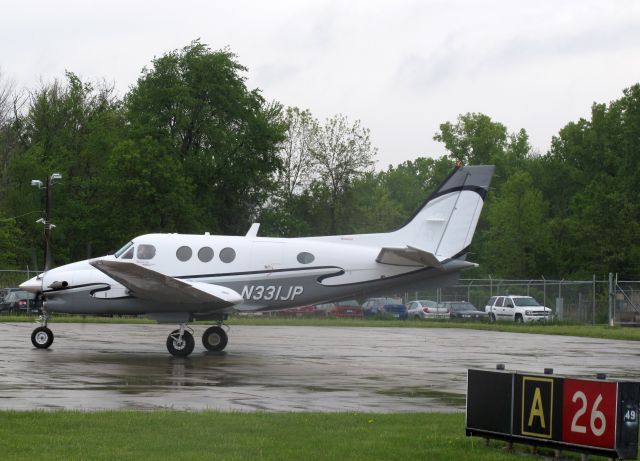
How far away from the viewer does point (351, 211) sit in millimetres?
85062

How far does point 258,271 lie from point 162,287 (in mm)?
2512

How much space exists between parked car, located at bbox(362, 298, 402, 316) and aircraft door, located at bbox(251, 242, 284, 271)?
3132 centimetres

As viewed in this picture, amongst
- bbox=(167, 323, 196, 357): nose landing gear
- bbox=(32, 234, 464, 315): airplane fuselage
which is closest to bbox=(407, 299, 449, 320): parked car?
bbox=(32, 234, 464, 315): airplane fuselage

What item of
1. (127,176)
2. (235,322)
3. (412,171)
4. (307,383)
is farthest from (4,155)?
(412,171)

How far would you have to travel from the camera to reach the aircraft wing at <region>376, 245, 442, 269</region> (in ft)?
81.1

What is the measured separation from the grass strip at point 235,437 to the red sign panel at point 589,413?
67cm

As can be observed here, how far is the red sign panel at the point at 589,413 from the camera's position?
10148mm

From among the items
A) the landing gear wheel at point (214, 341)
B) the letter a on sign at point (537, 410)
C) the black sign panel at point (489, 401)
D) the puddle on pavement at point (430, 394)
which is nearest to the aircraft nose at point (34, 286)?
the landing gear wheel at point (214, 341)

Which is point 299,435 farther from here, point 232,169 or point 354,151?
point 354,151

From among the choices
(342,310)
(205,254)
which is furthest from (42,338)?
(342,310)

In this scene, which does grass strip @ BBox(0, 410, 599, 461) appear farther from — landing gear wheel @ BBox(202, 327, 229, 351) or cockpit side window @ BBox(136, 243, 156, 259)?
landing gear wheel @ BBox(202, 327, 229, 351)

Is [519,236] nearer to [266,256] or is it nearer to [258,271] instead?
[266,256]

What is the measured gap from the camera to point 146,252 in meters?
25.2

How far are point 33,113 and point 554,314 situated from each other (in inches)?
1772
